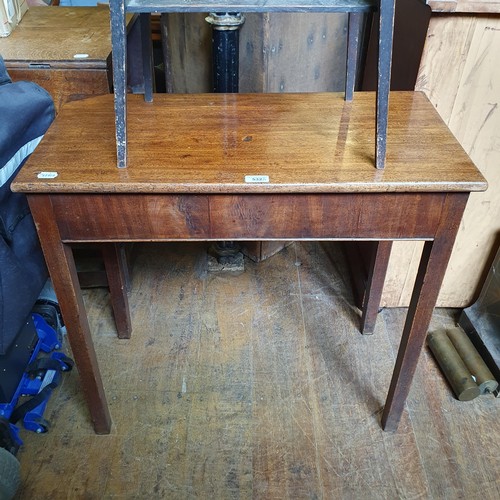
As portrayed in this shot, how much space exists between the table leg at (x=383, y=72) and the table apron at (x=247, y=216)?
0.09m

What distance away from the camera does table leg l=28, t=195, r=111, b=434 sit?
103cm

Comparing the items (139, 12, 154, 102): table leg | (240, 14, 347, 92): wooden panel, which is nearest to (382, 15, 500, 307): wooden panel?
(240, 14, 347, 92): wooden panel

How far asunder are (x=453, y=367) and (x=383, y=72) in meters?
0.94

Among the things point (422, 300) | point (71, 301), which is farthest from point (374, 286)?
point (71, 301)

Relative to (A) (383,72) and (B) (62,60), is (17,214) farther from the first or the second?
(A) (383,72)

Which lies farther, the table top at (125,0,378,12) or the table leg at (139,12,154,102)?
the table leg at (139,12,154,102)

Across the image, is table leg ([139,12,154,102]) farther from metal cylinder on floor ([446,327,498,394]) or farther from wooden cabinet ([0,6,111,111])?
metal cylinder on floor ([446,327,498,394])

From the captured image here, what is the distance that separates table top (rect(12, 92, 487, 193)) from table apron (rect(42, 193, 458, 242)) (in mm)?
33

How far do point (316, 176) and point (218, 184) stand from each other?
0.18m

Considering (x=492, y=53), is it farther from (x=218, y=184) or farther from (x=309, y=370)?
(x=309, y=370)

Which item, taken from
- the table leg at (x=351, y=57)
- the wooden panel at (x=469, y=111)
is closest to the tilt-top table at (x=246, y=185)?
the table leg at (x=351, y=57)

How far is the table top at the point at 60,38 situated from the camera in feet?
4.99

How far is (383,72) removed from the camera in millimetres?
986

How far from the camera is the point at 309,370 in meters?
1.60
